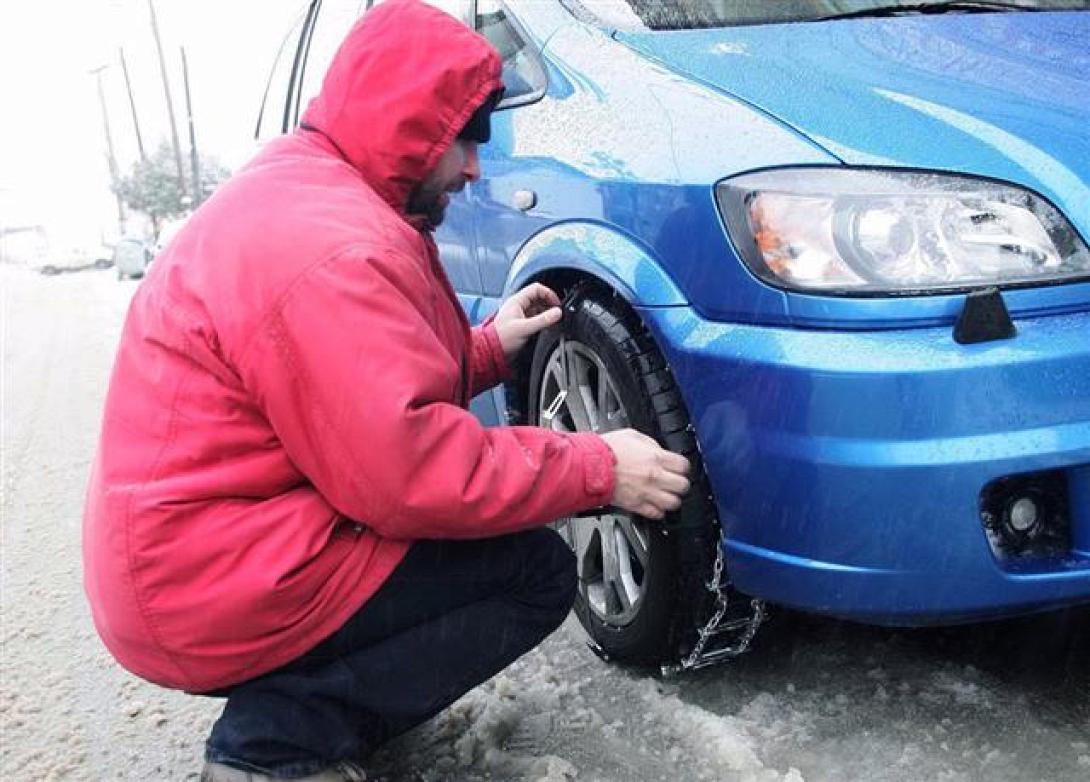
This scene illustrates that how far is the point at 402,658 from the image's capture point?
173 cm

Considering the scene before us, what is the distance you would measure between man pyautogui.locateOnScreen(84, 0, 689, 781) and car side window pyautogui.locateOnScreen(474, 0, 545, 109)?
716mm

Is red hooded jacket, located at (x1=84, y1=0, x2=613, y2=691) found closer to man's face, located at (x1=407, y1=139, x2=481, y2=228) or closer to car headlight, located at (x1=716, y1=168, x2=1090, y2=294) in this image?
man's face, located at (x1=407, y1=139, x2=481, y2=228)

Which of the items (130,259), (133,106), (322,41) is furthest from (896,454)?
(133,106)

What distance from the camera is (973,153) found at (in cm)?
167

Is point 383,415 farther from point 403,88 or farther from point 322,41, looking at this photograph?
point 322,41

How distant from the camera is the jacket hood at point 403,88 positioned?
1.55 m

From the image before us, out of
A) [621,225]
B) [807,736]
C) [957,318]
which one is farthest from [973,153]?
[807,736]

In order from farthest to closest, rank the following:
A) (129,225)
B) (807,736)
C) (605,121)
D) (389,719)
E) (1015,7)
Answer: (129,225) → (1015,7) → (605,121) → (807,736) → (389,719)

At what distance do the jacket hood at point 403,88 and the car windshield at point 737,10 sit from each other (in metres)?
0.81

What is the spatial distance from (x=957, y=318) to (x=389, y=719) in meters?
1.13

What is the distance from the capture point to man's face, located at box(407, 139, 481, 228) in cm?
171

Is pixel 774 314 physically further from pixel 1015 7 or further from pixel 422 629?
pixel 1015 7

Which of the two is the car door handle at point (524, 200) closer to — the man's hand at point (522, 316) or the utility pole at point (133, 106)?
the man's hand at point (522, 316)

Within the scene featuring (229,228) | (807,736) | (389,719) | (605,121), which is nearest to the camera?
(229,228)
